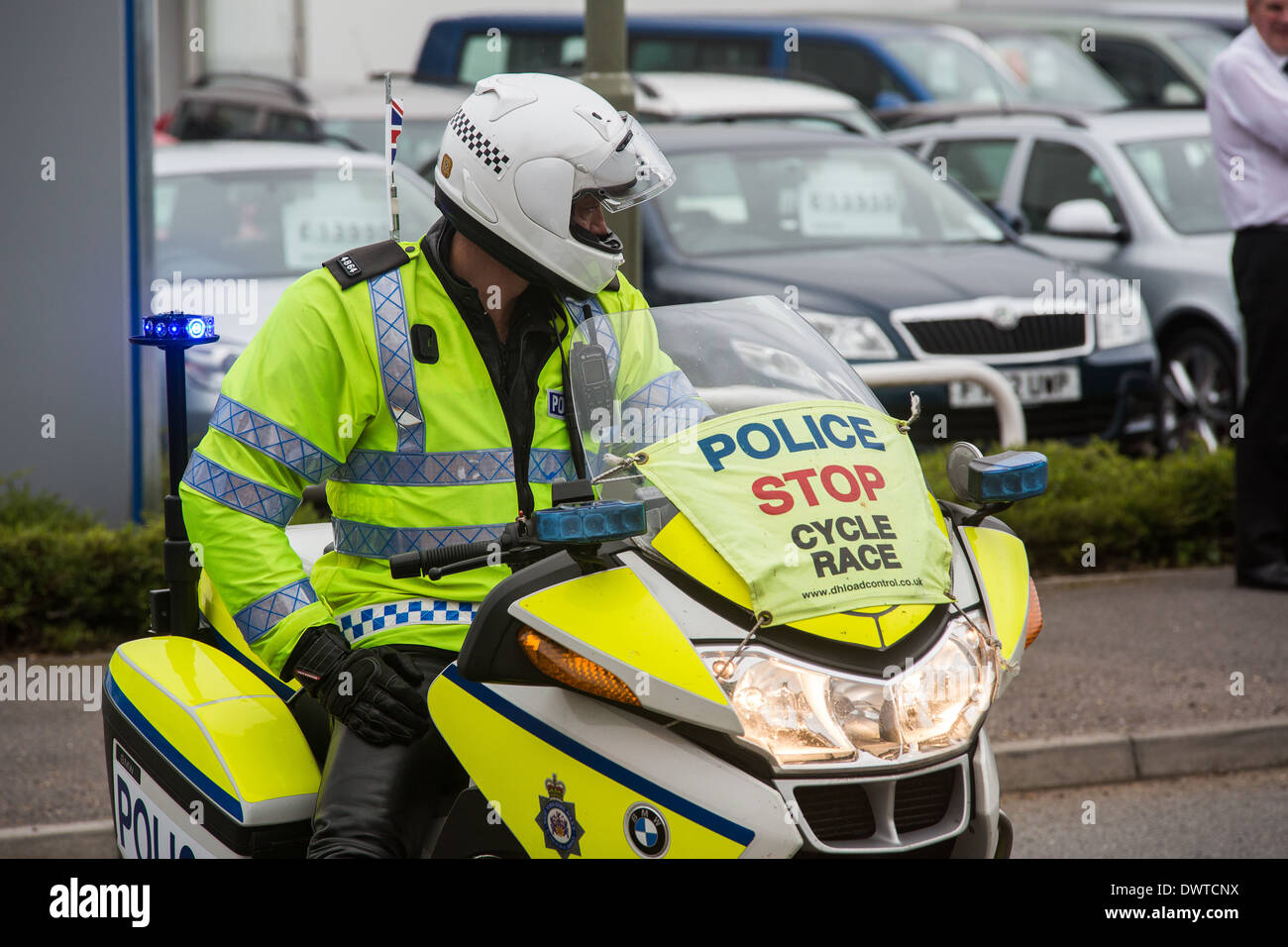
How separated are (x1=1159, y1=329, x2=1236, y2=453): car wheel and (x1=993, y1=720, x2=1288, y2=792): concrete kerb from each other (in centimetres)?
414

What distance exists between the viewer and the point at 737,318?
298 centimetres

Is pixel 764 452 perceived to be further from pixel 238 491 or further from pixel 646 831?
pixel 238 491

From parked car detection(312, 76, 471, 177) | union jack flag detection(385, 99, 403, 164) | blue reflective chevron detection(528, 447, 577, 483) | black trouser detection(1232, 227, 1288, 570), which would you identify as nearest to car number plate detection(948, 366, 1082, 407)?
black trouser detection(1232, 227, 1288, 570)

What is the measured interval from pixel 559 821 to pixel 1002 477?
87 centimetres

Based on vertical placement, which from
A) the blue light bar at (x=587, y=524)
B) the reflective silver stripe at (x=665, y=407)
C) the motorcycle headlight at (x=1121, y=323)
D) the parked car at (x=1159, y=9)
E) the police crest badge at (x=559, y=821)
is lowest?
the motorcycle headlight at (x=1121, y=323)

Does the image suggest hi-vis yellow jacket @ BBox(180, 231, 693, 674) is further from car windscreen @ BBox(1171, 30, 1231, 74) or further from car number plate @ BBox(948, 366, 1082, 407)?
car windscreen @ BBox(1171, 30, 1231, 74)

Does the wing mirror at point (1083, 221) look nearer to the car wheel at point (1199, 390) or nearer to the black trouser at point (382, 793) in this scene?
the car wheel at point (1199, 390)

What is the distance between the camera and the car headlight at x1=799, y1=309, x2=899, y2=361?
8.37m

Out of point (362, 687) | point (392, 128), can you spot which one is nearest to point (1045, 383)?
point (392, 128)

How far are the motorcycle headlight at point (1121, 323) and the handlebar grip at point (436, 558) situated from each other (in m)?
6.93

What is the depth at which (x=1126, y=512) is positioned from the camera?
7785 millimetres

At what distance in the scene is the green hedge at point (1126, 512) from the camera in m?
7.62

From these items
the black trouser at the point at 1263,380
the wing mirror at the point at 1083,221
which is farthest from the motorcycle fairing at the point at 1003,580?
the wing mirror at the point at 1083,221

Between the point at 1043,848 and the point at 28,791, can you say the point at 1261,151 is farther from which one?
the point at 28,791
